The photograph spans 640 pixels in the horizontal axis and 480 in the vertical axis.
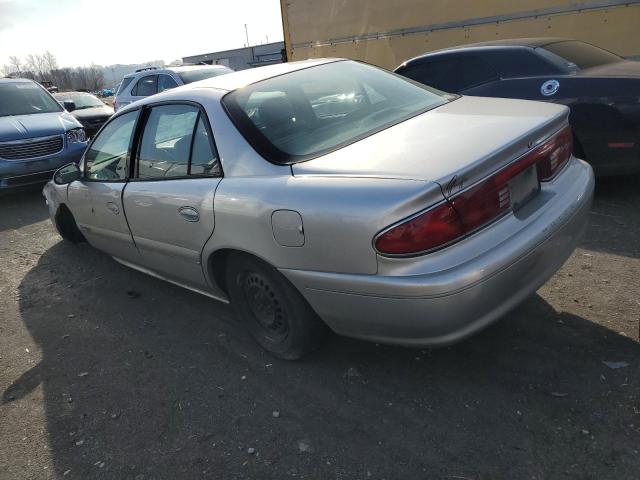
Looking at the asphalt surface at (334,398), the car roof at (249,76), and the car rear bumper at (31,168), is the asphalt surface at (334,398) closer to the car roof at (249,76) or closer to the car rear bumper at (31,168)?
the car roof at (249,76)

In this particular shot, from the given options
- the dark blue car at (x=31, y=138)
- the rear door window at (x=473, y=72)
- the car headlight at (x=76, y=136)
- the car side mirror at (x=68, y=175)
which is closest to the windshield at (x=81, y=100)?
the dark blue car at (x=31, y=138)

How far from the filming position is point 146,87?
10977 millimetres

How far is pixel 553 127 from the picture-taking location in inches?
111

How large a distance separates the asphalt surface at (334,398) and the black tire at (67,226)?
1.49 meters

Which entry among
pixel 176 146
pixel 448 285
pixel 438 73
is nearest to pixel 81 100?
pixel 438 73

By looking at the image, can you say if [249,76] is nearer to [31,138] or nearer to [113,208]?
[113,208]

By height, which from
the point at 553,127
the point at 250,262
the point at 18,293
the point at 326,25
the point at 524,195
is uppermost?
the point at 326,25

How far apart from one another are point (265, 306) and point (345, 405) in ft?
2.40

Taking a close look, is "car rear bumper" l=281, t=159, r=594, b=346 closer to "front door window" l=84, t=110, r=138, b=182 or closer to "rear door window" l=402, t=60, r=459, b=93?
"front door window" l=84, t=110, r=138, b=182

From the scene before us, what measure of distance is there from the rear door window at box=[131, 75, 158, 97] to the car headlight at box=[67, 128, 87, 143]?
2.46 m

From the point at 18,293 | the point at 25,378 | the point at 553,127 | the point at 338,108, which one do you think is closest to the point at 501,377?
the point at 553,127

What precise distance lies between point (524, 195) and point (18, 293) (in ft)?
14.0

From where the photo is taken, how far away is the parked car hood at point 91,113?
40.4 feet

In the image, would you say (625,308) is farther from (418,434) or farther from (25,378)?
(25,378)
